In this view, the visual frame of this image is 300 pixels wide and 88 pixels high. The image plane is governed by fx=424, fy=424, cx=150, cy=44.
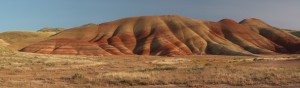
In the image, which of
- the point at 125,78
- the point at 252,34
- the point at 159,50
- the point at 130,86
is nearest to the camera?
the point at 130,86

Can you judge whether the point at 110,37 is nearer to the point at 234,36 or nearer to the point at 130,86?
the point at 234,36

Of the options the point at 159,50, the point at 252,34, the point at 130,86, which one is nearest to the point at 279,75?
the point at 130,86

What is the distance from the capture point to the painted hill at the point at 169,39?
13738 centimetres

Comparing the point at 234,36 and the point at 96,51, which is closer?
the point at 96,51

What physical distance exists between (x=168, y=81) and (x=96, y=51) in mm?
104815

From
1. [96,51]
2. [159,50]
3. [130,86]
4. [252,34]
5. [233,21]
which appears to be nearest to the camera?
[130,86]

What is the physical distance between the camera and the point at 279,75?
2888 cm

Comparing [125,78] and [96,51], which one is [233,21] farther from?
[125,78]

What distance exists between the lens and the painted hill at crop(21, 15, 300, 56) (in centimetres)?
13738

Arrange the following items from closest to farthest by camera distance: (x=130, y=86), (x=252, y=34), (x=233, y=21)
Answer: (x=130, y=86) < (x=252, y=34) < (x=233, y=21)

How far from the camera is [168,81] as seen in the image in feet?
90.0

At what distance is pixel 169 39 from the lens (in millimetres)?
155000

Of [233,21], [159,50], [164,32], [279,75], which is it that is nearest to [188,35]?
[164,32]

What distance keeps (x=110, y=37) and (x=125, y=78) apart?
136 metres
